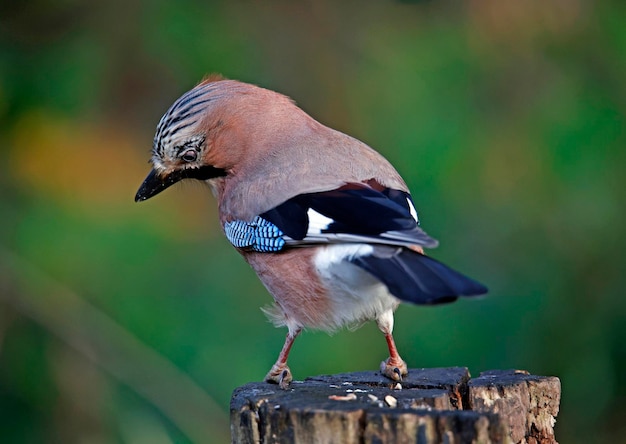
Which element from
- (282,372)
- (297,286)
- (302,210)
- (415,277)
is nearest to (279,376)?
(282,372)

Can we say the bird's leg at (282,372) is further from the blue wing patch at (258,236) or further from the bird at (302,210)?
the blue wing patch at (258,236)

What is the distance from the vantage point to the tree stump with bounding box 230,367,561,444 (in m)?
2.54

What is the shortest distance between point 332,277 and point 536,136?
3032 millimetres

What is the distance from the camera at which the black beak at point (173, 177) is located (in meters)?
4.16

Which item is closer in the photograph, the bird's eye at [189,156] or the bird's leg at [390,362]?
the bird's leg at [390,362]

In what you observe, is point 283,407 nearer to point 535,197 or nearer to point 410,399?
point 410,399

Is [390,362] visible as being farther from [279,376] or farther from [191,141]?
[191,141]

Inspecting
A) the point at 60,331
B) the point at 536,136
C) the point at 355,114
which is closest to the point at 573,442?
the point at 536,136

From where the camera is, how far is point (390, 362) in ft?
12.0

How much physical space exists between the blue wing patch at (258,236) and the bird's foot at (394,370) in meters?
0.63

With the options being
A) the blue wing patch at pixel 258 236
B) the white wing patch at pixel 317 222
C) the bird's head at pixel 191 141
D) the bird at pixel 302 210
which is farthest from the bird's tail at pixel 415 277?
the bird's head at pixel 191 141

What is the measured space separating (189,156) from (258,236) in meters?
0.63

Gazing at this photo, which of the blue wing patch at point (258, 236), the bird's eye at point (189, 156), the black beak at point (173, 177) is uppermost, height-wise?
the bird's eye at point (189, 156)

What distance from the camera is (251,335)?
5.36m
